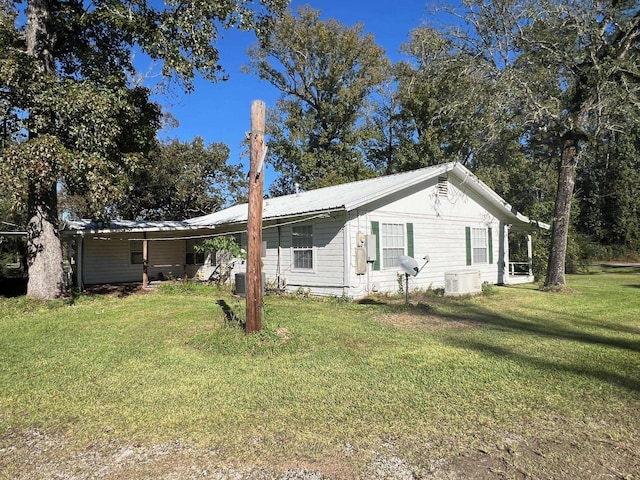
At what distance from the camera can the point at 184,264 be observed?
64.5 ft

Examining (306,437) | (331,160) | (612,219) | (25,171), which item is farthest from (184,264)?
(612,219)

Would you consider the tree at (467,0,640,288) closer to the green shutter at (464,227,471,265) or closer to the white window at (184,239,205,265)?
the green shutter at (464,227,471,265)

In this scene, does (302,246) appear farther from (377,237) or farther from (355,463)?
(355,463)

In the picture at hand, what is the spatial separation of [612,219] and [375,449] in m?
41.1

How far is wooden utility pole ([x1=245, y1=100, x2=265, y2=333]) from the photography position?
20.8 ft

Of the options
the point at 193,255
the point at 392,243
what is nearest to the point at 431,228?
the point at 392,243

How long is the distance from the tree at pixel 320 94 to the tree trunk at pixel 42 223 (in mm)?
17509

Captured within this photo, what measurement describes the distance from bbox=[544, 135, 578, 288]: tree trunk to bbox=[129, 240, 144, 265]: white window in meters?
16.0

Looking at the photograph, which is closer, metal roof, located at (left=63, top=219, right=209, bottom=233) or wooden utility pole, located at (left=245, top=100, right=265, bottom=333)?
wooden utility pole, located at (left=245, top=100, right=265, bottom=333)

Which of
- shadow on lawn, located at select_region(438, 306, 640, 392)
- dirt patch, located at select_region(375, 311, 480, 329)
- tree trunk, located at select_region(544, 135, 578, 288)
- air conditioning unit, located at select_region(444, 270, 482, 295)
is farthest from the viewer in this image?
tree trunk, located at select_region(544, 135, 578, 288)

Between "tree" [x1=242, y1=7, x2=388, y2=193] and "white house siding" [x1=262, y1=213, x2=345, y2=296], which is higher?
"tree" [x1=242, y1=7, x2=388, y2=193]

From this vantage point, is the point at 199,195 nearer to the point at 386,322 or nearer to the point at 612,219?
the point at 386,322

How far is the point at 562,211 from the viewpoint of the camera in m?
13.5

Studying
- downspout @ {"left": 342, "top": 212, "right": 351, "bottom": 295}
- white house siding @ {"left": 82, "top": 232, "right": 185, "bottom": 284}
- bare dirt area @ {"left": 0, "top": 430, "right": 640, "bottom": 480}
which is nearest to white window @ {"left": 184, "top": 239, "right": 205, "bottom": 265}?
white house siding @ {"left": 82, "top": 232, "right": 185, "bottom": 284}
